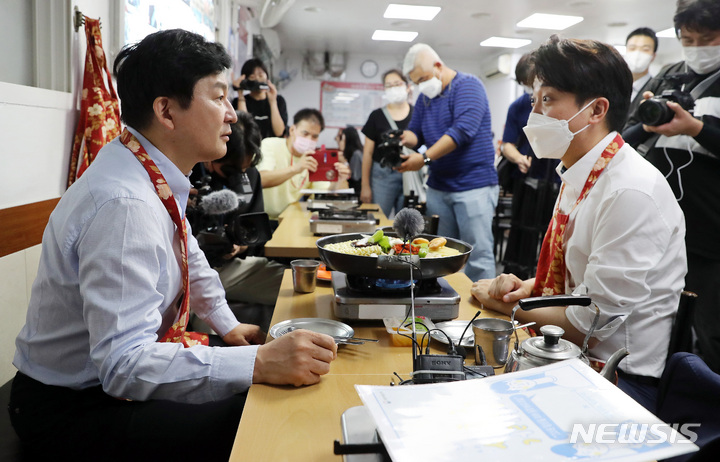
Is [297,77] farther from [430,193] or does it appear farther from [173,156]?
[173,156]

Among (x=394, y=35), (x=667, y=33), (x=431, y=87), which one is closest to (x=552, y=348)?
(x=431, y=87)

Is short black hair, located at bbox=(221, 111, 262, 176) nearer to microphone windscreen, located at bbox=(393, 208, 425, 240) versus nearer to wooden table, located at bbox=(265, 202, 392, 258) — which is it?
wooden table, located at bbox=(265, 202, 392, 258)

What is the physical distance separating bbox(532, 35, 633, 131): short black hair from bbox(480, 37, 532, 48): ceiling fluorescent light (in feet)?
26.5

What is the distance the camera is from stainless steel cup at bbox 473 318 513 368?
1133 millimetres

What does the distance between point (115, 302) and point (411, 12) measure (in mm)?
7001

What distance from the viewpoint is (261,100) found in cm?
515

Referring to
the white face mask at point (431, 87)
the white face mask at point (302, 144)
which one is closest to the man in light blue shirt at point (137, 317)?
the white face mask at point (431, 87)

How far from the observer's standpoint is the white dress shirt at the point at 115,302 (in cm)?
102

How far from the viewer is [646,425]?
69 centimetres

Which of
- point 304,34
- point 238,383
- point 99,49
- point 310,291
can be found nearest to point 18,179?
point 99,49

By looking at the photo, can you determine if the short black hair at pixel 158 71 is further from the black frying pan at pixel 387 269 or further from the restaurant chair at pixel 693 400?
the restaurant chair at pixel 693 400

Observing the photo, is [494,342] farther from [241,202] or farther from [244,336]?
[241,202]

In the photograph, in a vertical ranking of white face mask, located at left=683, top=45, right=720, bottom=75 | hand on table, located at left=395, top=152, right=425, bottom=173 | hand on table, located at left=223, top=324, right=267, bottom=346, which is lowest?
hand on table, located at left=223, top=324, right=267, bottom=346

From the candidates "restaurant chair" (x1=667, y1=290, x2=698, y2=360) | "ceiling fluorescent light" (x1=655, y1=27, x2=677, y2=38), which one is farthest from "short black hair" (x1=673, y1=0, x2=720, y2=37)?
"ceiling fluorescent light" (x1=655, y1=27, x2=677, y2=38)
